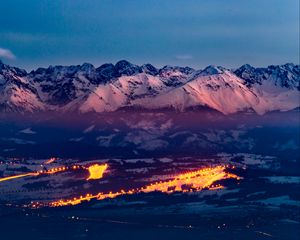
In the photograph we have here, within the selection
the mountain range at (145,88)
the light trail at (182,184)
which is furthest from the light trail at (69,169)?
the mountain range at (145,88)

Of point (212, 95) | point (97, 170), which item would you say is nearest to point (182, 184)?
point (97, 170)

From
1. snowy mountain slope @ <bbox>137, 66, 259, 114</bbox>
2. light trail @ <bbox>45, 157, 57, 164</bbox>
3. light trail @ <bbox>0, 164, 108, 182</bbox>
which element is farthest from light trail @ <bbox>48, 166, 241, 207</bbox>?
snowy mountain slope @ <bbox>137, 66, 259, 114</bbox>

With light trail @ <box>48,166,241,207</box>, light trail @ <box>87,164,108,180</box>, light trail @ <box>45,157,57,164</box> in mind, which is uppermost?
light trail @ <box>45,157,57,164</box>

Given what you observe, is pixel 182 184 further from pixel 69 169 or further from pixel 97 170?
pixel 69 169

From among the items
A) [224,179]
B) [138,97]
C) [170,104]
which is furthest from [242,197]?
[138,97]

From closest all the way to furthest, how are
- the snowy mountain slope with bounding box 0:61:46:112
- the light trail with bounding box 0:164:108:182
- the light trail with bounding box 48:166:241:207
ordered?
the light trail with bounding box 48:166:241:207 < the light trail with bounding box 0:164:108:182 < the snowy mountain slope with bounding box 0:61:46:112

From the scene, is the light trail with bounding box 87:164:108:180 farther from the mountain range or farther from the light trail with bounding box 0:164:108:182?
the mountain range
